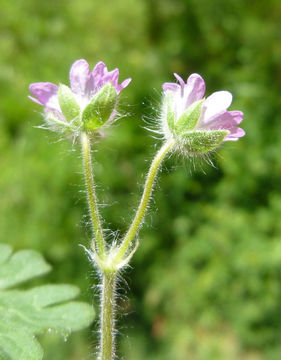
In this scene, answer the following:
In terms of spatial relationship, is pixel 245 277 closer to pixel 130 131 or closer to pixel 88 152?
pixel 130 131

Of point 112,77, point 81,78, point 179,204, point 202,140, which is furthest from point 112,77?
point 179,204

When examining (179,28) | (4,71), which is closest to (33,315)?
(4,71)

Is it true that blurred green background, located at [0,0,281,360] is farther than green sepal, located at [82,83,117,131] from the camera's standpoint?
Yes

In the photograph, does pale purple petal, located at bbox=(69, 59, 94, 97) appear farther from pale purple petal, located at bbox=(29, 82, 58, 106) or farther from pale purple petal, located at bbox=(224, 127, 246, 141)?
pale purple petal, located at bbox=(224, 127, 246, 141)

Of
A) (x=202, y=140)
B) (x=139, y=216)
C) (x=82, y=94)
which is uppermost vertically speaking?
(x=82, y=94)

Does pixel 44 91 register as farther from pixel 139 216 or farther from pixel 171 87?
pixel 139 216

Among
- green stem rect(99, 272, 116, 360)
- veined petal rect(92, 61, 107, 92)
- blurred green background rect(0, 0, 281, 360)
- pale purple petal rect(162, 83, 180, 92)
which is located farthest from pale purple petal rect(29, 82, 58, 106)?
blurred green background rect(0, 0, 281, 360)

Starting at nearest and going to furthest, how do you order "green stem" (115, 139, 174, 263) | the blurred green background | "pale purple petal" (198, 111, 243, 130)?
"green stem" (115, 139, 174, 263) < "pale purple petal" (198, 111, 243, 130) < the blurred green background
